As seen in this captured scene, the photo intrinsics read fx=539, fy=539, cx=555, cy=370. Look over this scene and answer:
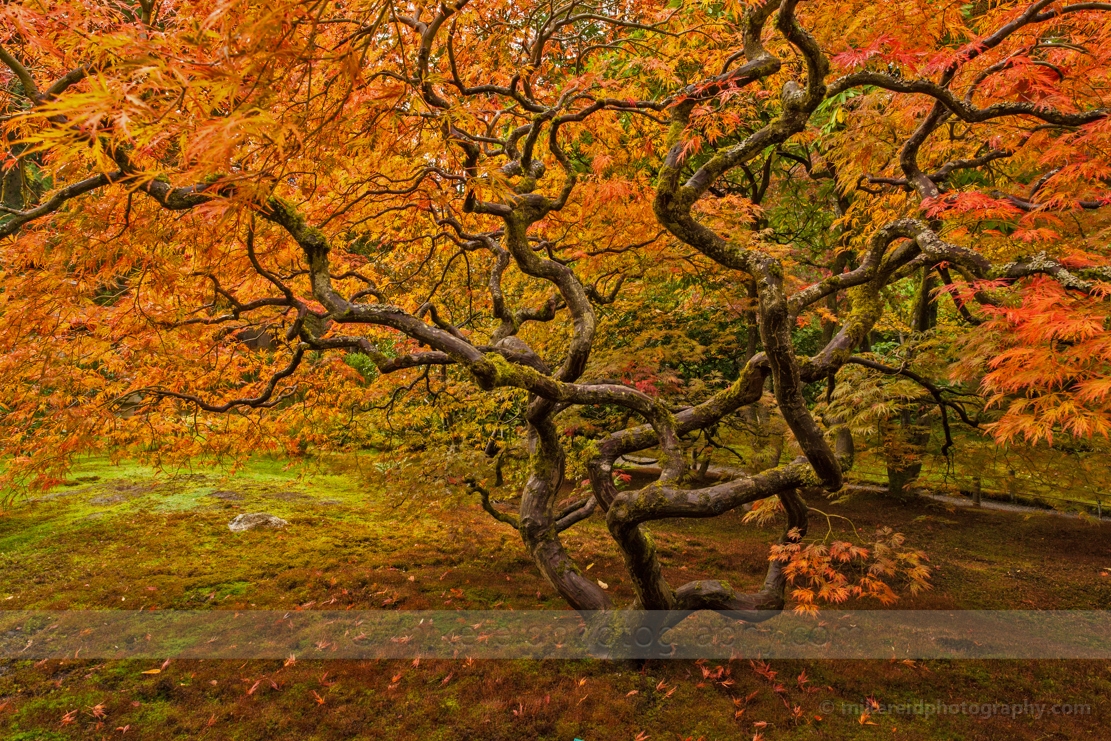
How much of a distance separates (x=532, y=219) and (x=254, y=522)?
603cm

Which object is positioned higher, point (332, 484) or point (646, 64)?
point (646, 64)

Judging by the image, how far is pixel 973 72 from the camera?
420 cm

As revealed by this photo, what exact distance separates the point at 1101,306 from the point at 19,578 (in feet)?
29.4

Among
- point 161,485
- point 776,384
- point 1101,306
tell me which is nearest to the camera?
point 1101,306

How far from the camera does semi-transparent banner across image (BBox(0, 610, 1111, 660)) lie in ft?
14.1

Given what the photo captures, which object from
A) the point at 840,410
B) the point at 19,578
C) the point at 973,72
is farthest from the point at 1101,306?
the point at 19,578

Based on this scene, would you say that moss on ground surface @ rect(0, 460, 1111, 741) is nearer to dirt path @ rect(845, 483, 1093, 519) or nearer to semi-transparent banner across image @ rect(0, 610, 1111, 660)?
semi-transparent banner across image @ rect(0, 610, 1111, 660)

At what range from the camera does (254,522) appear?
7387 millimetres

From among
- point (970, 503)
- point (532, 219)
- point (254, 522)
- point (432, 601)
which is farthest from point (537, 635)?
point (970, 503)

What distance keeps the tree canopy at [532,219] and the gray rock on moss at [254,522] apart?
2.15 meters

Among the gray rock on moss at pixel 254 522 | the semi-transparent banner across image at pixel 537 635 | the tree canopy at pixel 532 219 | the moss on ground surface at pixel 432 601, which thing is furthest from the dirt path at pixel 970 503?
Result: the gray rock on moss at pixel 254 522

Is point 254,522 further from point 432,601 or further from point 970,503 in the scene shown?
point 970,503

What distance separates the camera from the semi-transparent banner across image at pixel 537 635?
14.1 feet

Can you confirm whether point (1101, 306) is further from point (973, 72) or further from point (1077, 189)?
point (973, 72)
